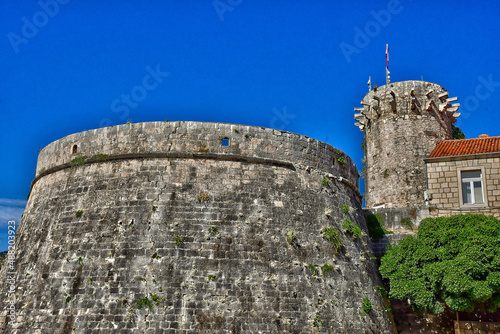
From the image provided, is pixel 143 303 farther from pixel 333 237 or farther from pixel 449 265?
pixel 449 265

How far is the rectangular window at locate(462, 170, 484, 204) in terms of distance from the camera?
17547 millimetres

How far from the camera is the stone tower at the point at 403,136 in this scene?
2316 cm

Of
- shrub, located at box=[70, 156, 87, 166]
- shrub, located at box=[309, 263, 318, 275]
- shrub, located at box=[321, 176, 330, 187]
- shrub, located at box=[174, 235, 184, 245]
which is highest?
shrub, located at box=[321, 176, 330, 187]

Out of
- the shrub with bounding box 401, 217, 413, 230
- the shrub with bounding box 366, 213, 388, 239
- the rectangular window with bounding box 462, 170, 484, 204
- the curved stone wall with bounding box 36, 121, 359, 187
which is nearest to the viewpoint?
the curved stone wall with bounding box 36, 121, 359, 187

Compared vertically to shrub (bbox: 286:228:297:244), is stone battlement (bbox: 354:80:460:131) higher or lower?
higher

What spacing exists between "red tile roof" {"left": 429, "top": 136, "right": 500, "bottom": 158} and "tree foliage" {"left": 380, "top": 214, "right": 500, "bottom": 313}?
3398mm

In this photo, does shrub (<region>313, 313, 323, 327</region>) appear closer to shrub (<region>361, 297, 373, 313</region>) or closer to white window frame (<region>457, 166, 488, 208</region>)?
A: shrub (<region>361, 297, 373, 313</region>)

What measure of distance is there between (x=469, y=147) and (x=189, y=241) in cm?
1211

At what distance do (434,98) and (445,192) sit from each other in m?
7.82

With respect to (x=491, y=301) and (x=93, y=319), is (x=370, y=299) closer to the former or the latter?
(x=491, y=301)

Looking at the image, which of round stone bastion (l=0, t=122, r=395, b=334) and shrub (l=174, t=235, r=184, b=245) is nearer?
round stone bastion (l=0, t=122, r=395, b=334)

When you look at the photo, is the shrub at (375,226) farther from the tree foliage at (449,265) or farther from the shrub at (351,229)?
the shrub at (351,229)

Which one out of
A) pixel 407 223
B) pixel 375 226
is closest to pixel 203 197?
pixel 375 226

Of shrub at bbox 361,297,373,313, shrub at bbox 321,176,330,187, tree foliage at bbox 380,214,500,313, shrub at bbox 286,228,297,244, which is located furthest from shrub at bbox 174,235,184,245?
tree foliage at bbox 380,214,500,313
